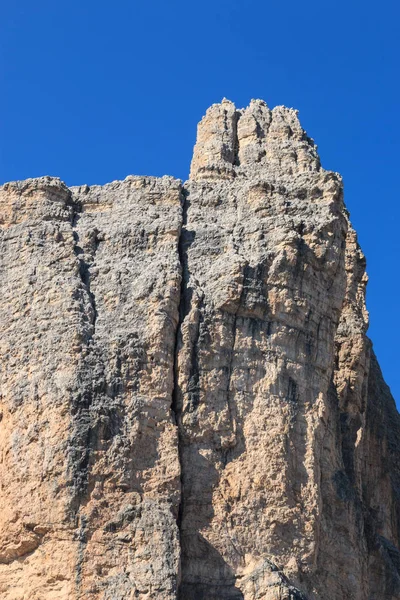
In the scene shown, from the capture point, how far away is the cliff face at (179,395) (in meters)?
26.8

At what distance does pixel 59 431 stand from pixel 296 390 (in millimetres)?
5107

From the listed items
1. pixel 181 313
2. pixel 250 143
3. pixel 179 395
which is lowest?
pixel 179 395

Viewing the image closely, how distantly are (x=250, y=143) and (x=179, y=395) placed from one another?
9082 millimetres

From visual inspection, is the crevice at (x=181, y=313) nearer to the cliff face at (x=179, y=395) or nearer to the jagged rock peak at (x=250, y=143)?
the cliff face at (x=179, y=395)

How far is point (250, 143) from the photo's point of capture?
115 ft

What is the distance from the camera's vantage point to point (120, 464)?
27203mm

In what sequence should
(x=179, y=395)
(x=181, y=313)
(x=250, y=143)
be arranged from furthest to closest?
1. (x=250, y=143)
2. (x=181, y=313)
3. (x=179, y=395)

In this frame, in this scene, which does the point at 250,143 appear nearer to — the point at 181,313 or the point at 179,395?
the point at 181,313

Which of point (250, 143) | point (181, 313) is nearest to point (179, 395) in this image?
point (181, 313)

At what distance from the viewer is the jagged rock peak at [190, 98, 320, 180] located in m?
33.5

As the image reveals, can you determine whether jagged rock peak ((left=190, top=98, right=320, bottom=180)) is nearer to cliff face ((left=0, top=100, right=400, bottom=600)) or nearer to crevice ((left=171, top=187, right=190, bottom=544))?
cliff face ((left=0, top=100, right=400, bottom=600))

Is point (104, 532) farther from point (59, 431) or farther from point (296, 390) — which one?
point (296, 390)

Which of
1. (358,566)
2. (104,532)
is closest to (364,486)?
(358,566)

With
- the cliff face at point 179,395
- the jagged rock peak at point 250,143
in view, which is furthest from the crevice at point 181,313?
the jagged rock peak at point 250,143
